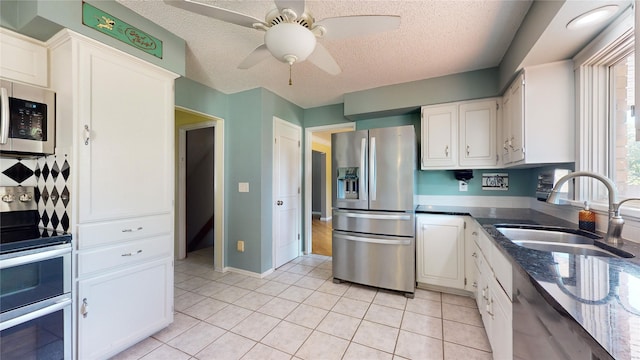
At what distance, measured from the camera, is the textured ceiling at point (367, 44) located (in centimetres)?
157

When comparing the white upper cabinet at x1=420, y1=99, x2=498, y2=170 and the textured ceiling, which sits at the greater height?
the textured ceiling

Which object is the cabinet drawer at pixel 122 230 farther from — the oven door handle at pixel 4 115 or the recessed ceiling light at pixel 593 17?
the recessed ceiling light at pixel 593 17

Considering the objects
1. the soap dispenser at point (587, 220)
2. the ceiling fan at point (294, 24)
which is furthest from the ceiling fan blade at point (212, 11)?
the soap dispenser at point (587, 220)

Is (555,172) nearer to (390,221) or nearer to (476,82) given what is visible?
(476,82)

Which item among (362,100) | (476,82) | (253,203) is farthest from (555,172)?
(253,203)

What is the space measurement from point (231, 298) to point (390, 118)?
9.37 ft

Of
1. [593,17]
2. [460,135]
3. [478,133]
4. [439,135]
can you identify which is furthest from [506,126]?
[593,17]

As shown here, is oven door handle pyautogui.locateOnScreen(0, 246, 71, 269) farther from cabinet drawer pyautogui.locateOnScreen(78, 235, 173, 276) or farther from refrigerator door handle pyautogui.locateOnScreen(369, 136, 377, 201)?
refrigerator door handle pyautogui.locateOnScreen(369, 136, 377, 201)

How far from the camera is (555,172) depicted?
6.37 ft

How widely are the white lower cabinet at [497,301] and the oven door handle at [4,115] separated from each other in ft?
9.09

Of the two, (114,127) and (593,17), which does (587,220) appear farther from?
(114,127)

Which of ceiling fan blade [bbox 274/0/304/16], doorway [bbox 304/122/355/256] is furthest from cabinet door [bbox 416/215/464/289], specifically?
ceiling fan blade [bbox 274/0/304/16]

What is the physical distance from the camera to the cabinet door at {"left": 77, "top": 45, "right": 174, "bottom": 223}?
4.63 feet

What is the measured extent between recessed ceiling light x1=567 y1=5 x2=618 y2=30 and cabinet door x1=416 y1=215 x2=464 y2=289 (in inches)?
64.0
